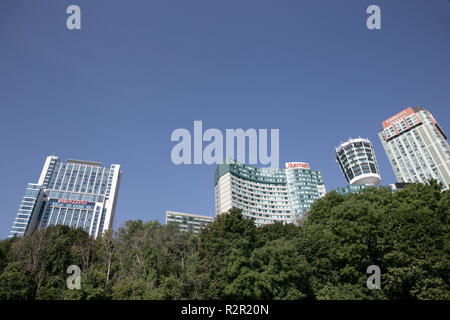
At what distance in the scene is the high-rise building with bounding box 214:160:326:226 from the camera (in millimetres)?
134625

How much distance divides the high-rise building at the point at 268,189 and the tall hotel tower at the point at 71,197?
56.9m

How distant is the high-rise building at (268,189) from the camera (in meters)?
135

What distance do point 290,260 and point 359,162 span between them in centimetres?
13579

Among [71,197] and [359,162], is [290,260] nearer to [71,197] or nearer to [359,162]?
[71,197]

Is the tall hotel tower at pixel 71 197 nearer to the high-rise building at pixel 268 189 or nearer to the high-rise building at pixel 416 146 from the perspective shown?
the high-rise building at pixel 268 189

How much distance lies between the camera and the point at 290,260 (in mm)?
24750

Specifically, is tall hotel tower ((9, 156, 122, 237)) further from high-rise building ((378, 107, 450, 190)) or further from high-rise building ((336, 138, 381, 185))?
high-rise building ((378, 107, 450, 190))

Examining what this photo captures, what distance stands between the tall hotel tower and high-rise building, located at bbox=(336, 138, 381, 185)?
416 ft

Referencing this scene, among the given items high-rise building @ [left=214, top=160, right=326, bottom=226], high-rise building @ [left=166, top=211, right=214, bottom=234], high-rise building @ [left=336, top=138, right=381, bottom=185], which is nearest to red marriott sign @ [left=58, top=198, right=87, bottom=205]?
high-rise building @ [left=166, top=211, right=214, bottom=234]

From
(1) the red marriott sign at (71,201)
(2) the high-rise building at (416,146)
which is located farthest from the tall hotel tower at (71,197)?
(2) the high-rise building at (416,146)

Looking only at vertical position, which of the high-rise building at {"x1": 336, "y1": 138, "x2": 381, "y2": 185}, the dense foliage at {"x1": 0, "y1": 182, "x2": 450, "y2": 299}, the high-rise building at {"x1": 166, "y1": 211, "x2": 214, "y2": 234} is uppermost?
the high-rise building at {"x1": 336, "y1": 138, "x2": 381, "y2": 185}

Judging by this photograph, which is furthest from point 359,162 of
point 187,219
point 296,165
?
point 187,219
